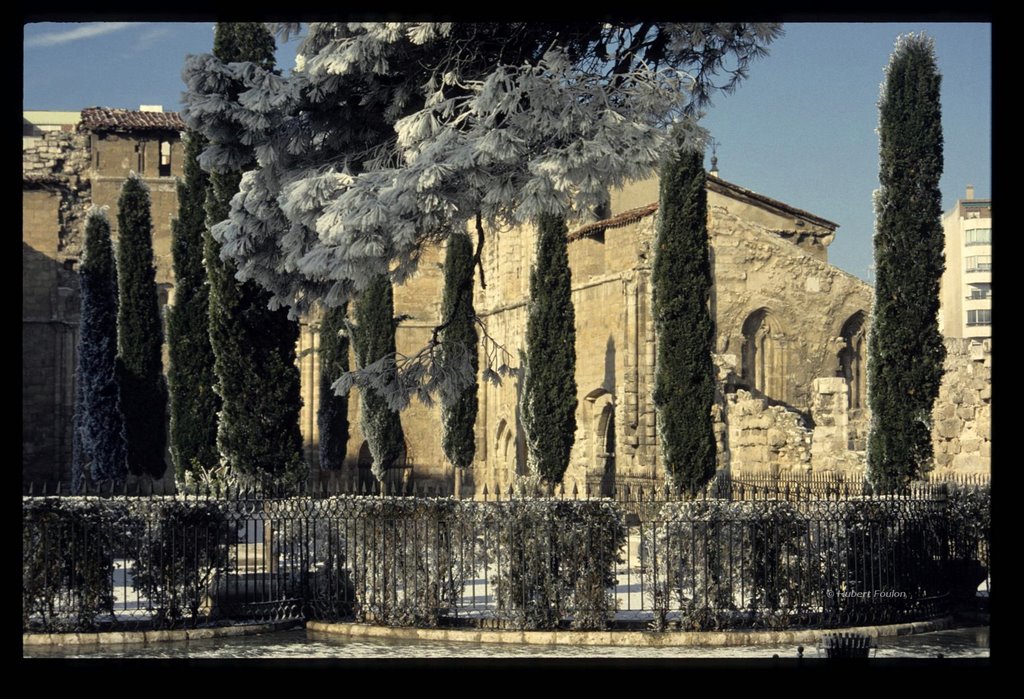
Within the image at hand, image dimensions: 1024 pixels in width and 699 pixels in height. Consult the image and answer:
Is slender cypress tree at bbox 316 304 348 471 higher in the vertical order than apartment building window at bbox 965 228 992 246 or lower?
lower

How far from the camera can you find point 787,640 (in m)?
13.8

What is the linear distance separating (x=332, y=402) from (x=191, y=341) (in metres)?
16.1

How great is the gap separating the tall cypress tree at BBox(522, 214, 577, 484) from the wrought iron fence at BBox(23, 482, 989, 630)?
1185 cm

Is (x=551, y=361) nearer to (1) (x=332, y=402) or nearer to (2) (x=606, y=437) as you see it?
(2) (x=606, y=437)

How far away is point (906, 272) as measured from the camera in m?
19.3

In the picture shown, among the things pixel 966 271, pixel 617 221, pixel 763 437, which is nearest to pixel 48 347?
pixel 617 221

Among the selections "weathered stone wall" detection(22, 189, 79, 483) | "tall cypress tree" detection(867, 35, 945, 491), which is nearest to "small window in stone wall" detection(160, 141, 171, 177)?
"weathered stone wall" detection(22, 189, 79, 483)

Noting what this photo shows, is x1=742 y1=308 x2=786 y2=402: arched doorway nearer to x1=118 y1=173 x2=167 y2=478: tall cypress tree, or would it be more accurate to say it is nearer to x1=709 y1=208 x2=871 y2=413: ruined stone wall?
x1=709 y1=208 x2=871 y2=413: ruined stone wall

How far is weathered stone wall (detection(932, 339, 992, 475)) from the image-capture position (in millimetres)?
25609

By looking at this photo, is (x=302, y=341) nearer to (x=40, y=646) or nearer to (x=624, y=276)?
(x=624, y=276)

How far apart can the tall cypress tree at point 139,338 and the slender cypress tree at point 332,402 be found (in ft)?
26.4

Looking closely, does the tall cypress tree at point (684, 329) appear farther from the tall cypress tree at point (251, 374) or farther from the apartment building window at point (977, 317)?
the apartment building window at point (977, 317)

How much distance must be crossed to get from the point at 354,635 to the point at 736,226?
1844 centimetres
